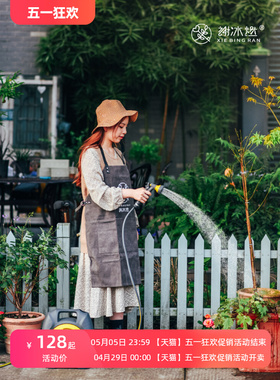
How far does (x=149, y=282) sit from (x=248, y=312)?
957 millimetres

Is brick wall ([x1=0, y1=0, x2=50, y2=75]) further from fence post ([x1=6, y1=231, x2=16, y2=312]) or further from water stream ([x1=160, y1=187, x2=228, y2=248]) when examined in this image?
fence post ([x1=6, y1=231, x2=16, y2=312])

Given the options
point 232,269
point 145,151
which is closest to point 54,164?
point 145,151

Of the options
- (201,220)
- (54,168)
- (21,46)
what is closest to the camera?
(201,220)

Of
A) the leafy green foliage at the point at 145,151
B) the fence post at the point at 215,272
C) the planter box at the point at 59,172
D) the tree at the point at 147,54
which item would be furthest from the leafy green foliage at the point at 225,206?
the tree at the point at 147,54

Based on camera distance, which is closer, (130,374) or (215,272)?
(130,374)

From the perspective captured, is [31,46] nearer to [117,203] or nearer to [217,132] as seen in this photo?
[217,132]

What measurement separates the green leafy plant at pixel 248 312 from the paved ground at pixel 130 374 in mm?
298

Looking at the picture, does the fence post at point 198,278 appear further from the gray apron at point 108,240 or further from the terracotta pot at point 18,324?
the terracotta pot at point 18,324

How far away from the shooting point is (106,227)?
3920mm

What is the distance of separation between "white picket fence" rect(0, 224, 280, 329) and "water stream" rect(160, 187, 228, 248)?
0.79 metres

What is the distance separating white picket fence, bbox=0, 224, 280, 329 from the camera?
176 inches

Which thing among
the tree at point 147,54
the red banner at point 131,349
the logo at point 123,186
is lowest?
the red banner at point 131,349

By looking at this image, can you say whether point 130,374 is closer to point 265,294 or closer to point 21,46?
point 265,294

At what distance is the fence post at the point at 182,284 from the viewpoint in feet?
14.7
